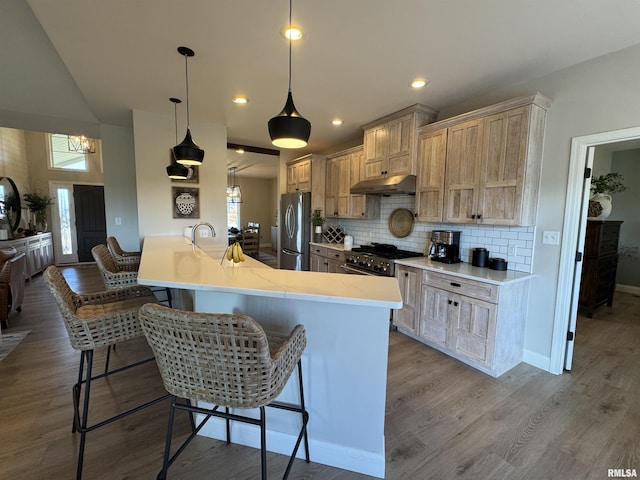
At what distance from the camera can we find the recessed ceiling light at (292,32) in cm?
192

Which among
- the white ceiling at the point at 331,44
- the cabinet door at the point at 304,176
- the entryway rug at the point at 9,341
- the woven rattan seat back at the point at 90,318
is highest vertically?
the white ceiling at the point at 331,44

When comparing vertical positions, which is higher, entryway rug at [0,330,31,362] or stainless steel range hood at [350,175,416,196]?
stainless steel range hood at [350,175,416,196]

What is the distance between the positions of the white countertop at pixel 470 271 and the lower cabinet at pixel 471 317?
0.16 feet

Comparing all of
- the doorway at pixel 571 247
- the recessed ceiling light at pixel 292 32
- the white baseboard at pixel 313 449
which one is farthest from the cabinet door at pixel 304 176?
the white baseboard at pixel 313 449

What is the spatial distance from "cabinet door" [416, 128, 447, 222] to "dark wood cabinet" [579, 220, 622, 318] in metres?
2.39

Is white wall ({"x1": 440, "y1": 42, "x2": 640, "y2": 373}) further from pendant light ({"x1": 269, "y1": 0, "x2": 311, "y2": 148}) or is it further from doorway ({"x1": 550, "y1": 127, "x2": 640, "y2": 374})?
pendant light ({"x1": 269, "y1": 0, "x2": 311, "y2": 148})

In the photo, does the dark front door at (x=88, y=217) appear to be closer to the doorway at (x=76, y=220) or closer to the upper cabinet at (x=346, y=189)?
the doorway at (x=76, y=220)

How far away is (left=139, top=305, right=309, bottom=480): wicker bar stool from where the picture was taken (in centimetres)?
101

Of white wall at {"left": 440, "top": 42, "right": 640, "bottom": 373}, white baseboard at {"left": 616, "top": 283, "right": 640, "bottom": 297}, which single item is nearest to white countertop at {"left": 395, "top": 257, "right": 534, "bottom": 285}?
white wall at {"left": 440, "top": 42, "right": 640, "bottom": 373}

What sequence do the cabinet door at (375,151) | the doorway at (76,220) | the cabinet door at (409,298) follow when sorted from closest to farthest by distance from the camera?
the cabinet door at (409,298) → the cabinet door at (375,151) → the doorway at (76,220)

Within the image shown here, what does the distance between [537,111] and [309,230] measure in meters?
3.41

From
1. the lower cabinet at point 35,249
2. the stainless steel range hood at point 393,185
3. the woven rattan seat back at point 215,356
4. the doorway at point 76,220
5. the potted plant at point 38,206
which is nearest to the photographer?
the woven rattan seat back at point 215,356

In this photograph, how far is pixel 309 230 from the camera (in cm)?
498

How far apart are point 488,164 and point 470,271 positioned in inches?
39.9
